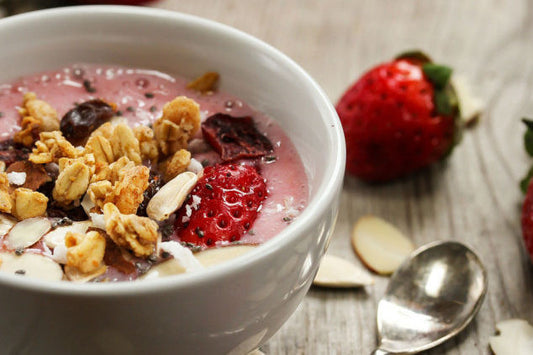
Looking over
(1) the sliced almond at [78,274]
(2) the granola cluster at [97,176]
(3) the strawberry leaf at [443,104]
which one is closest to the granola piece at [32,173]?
(2) the granola cluster at [97,176]

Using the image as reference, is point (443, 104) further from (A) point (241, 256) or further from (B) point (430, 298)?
(A) point (241, 256)

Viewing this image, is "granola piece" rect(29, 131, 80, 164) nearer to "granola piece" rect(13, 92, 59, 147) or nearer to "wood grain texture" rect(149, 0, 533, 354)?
"granola piece" rect(13, 92, 59, 147)

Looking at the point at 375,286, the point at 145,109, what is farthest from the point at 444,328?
the point at 145,109

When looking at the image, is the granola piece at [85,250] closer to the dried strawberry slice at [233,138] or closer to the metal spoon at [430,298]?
the dried strawberry slice at [233,138]

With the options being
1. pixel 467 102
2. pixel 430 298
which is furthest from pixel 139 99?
pixel 467 102

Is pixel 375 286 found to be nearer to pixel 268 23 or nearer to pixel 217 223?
pixel 217 223

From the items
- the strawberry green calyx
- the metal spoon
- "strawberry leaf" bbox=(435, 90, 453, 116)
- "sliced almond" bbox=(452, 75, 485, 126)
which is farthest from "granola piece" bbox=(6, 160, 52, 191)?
"sliced almond" bbox=(452, 75, 485, 126)
